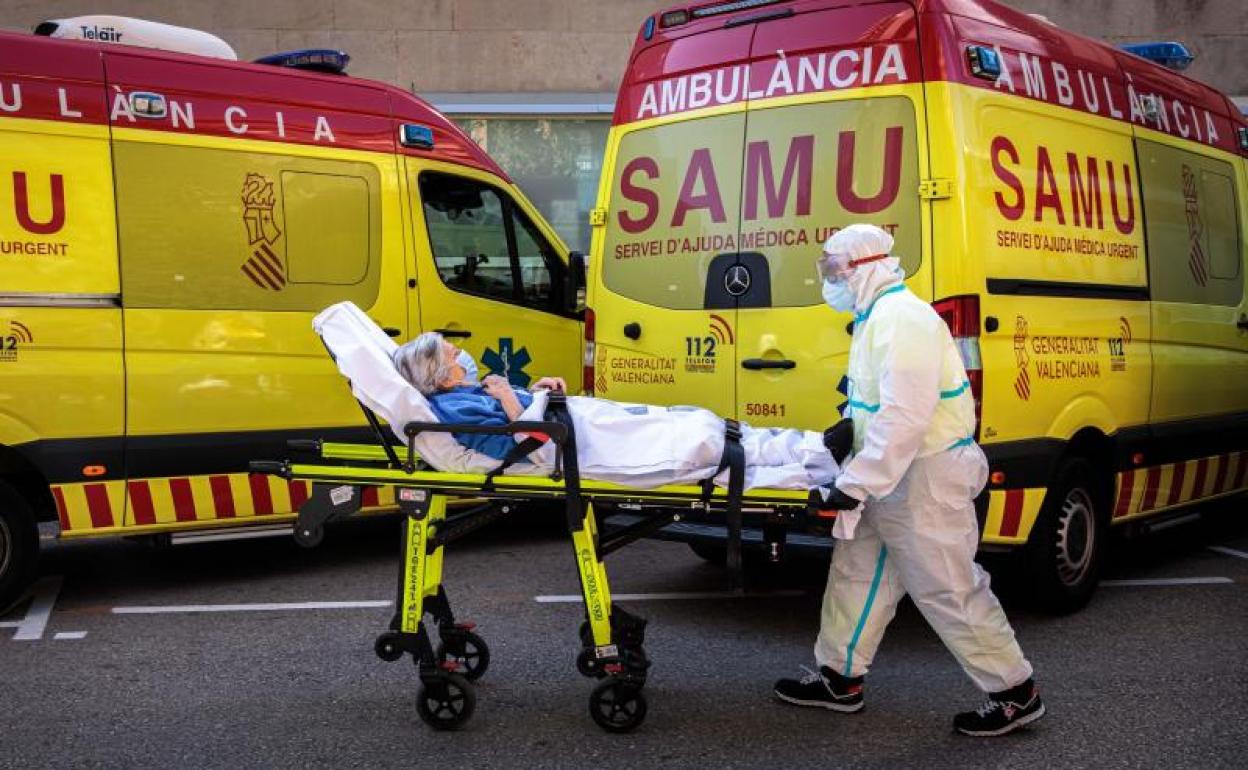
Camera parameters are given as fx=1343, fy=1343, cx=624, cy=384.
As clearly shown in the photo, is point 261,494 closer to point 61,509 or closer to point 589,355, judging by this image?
point 61,509

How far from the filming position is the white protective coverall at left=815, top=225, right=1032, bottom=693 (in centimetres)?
422

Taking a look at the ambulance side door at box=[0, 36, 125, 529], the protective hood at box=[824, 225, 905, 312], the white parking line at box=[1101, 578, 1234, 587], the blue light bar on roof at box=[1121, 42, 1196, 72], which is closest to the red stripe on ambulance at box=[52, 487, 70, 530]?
the ambulance side door at box=[0, 36, 125, 529]

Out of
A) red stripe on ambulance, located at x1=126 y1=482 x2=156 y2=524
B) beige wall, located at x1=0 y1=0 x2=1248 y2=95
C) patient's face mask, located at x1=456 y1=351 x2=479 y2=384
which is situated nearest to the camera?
patient's face mask, located at x1=456 y1=351 x2=479 y2=384

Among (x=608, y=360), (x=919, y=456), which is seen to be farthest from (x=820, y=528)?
(x=608, y=360)

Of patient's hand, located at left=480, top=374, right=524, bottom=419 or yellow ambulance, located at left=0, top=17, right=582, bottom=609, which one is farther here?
yellow ambulance, located at left=0, top=17, right=582, bottom=609

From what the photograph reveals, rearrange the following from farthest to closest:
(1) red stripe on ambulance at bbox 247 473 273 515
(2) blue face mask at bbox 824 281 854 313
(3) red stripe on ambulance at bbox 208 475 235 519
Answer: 1. (1) red stripe on ambulance at bbox 247 473 273 515
2. (3) red stripe on ambulance at bbox 208 475 235 519
3. (2) blue face mask at bbox 824 281 854 313

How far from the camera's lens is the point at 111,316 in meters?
6.12

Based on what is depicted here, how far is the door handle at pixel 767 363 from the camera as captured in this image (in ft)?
18.2

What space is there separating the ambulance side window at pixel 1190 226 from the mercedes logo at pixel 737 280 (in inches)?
82.6

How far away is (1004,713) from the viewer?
4367mm

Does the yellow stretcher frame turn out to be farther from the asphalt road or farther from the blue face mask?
the blue face mask

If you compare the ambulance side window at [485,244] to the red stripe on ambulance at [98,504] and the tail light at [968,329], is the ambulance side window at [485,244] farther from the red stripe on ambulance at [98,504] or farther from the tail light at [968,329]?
the tail light at [968,329]

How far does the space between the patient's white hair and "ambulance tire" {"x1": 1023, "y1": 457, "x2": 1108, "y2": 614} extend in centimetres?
264

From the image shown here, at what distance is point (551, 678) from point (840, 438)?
149 cm
